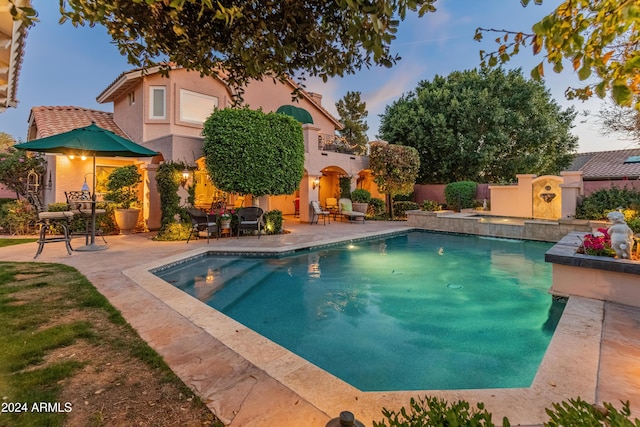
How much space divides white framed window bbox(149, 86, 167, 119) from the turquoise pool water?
839 centimetres

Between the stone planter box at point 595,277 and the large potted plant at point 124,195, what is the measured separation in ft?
43.9

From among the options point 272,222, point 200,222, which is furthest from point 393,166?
point 200,222

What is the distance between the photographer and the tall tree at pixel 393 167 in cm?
1952

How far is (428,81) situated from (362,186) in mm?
9837

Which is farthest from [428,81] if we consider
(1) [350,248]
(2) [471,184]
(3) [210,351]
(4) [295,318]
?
(3) [210,351]

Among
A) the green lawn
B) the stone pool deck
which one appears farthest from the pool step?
the green lawn

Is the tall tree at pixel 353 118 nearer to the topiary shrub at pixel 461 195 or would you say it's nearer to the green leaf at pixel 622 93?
the topiary shrub at pixel 461 195

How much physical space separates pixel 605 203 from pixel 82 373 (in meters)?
16.0

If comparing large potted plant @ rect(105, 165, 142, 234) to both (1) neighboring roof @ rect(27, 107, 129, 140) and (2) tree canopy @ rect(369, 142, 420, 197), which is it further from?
(2) tree canopy @ rect(369, 142, 420, 197)

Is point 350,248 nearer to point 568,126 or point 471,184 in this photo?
point 471,184

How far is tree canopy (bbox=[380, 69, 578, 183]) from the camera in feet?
71.9

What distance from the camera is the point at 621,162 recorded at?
83.3ft

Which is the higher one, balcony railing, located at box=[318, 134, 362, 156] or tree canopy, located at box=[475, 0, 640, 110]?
balcony railing, located at box=[318, 134, 362, 156]

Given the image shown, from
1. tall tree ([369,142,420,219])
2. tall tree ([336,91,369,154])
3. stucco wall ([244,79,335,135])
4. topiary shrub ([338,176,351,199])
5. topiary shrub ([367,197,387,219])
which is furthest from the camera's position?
tall tree ([336,91,369,154])
